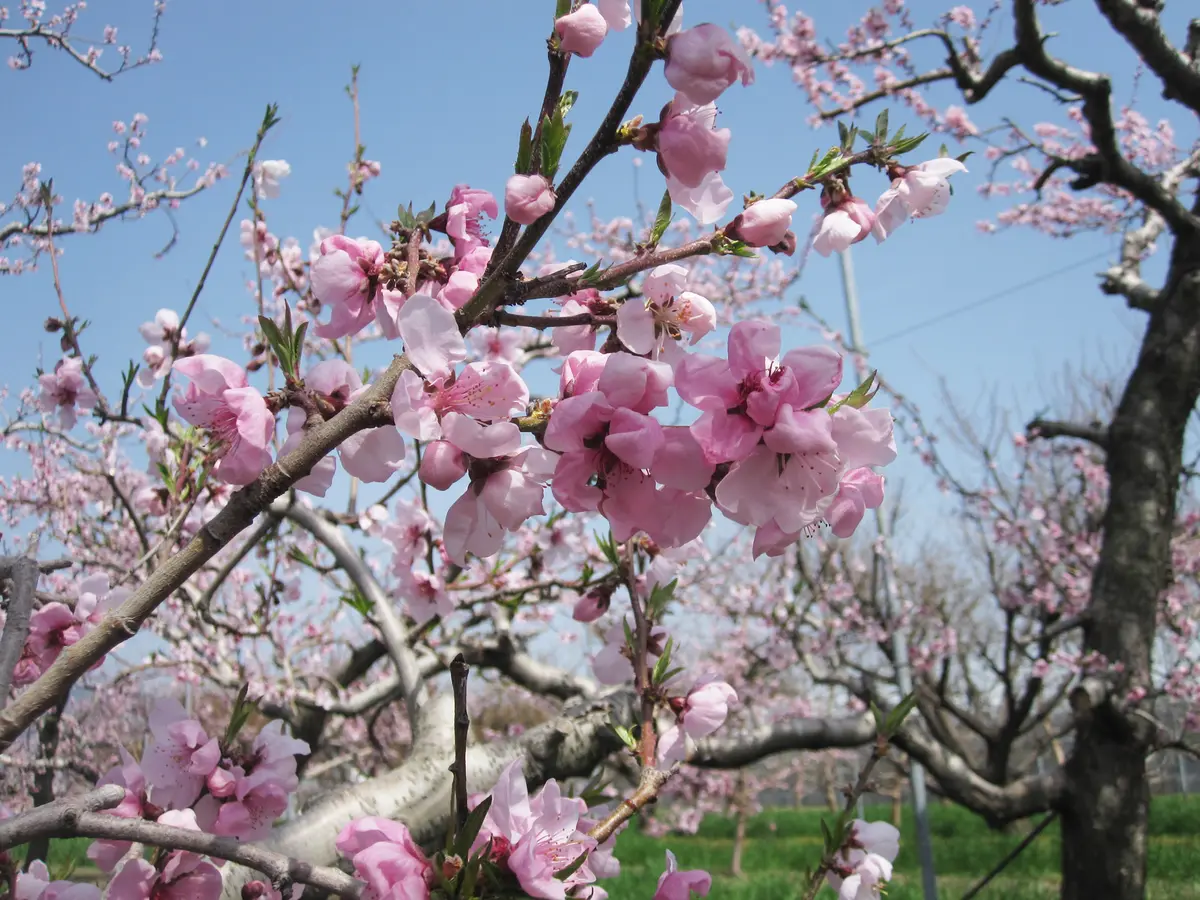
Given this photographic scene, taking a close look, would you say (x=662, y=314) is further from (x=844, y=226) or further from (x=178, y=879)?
(x=178, y=879)

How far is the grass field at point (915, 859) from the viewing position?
17.7ft

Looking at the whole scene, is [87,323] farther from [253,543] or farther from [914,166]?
[914,166]

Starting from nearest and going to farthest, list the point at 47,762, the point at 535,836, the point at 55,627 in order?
1. the point at 535,836
2. the point at 55,627
3. the point at 47,762

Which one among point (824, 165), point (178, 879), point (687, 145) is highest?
point (824, 165)

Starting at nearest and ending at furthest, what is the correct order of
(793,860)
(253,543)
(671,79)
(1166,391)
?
(671,79), (253,543), (1166,391), (793,860)

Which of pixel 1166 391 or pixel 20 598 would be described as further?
pixel 1166 391

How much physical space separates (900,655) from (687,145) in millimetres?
5419

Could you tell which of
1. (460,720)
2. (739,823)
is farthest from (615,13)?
(739,823)

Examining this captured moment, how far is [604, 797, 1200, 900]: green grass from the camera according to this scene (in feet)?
18.1

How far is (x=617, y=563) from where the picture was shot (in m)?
1.49

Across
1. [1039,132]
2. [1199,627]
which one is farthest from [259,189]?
[1199,627]

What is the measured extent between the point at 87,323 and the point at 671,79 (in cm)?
202

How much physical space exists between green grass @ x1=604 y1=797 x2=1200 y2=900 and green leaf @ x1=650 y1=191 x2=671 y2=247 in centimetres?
136

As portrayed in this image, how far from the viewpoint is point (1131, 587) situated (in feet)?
13.0
